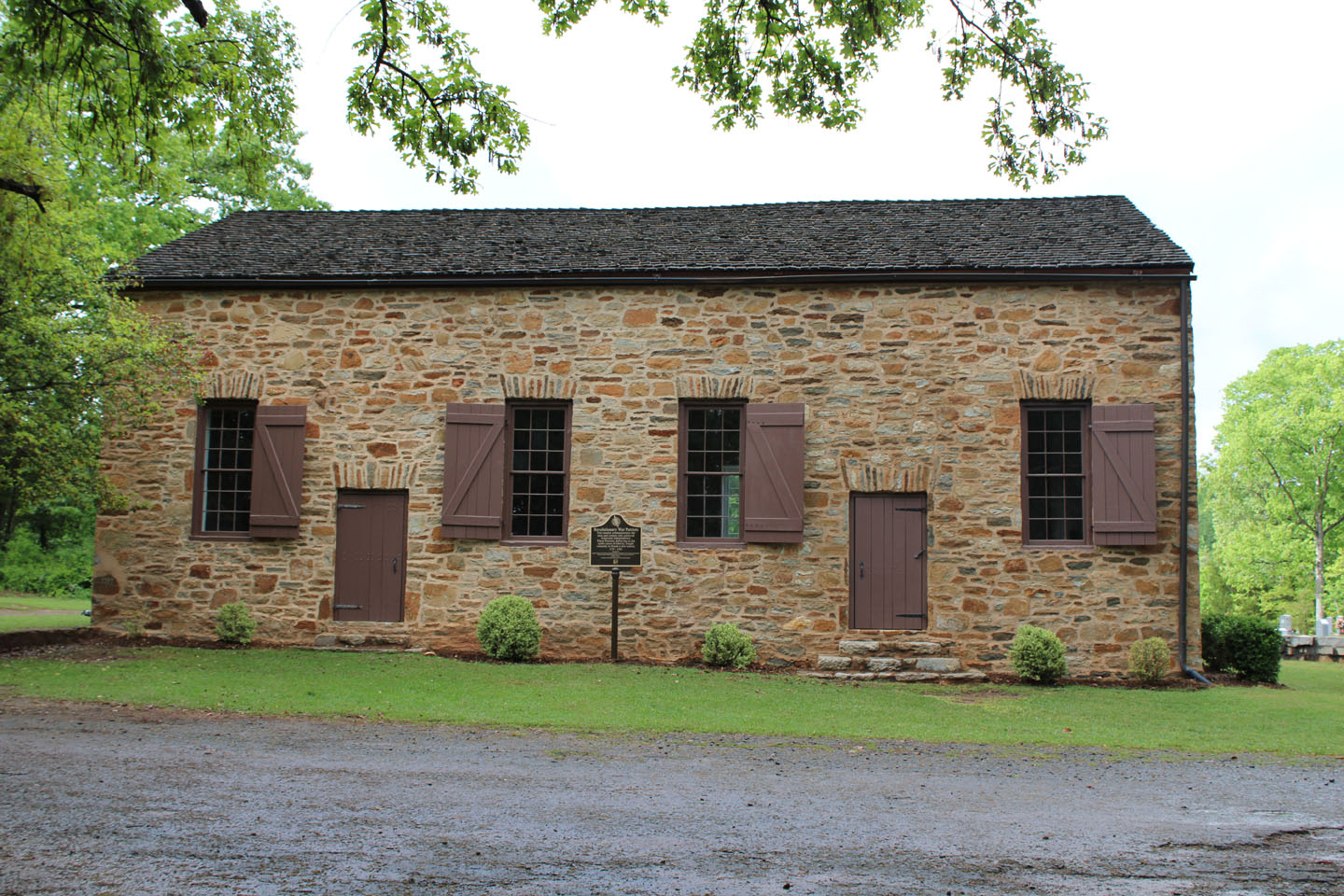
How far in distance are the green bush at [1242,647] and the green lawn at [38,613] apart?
49.0 feet

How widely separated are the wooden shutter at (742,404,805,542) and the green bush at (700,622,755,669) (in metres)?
1.19

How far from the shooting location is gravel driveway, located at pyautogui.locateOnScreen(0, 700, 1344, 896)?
408 centimetres

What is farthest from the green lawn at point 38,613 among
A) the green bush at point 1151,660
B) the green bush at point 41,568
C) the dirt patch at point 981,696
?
the green bush at point 1151,660

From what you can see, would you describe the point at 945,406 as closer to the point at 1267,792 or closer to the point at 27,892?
the point at 1267,792

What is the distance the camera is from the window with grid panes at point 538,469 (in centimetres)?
1280

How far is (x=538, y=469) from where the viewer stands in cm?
1295

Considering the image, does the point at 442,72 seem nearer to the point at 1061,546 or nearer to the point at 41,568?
the point at 1061,546

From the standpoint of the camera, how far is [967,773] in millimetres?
6430

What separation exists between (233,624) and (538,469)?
171 inches

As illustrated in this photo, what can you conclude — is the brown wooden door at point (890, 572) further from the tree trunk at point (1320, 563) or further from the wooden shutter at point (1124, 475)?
the tree trunk at point (1320, 563)

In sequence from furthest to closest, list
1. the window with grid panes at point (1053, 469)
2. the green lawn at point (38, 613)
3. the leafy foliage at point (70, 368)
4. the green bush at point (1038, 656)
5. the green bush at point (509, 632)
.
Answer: the green lawn at point (38, 613), the window with grid panes at point (1053, 469), the green bush at point (509, 632), the green bush at point (1038, 656), the leafy foliage at point (70, 368)

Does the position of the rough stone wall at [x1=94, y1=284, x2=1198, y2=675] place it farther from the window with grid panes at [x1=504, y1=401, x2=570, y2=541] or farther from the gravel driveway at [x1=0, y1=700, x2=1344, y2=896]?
the gravel driveway at [x1=0, y1=700, x2=1344, y2=896]

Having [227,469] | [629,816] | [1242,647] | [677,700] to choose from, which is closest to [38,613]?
[227,469]

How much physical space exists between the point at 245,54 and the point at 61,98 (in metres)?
2.85
